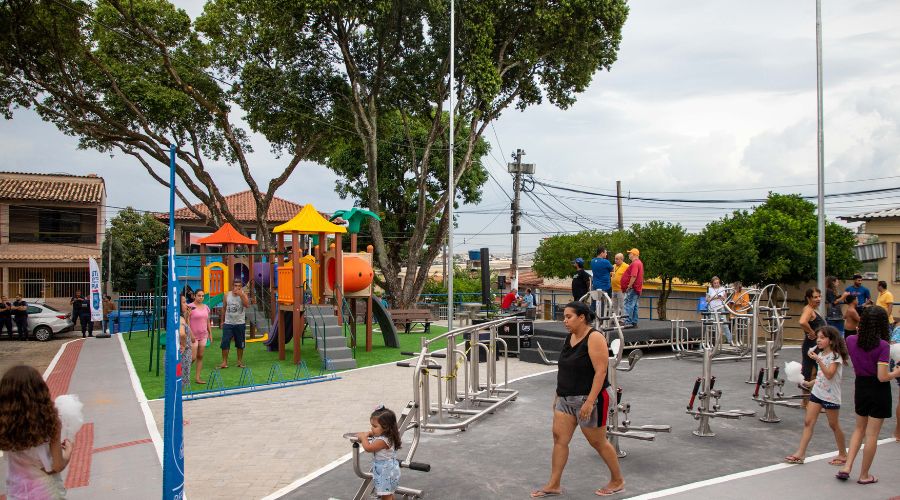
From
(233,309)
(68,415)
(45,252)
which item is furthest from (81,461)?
(45,252)

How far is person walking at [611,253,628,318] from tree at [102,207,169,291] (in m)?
39.7

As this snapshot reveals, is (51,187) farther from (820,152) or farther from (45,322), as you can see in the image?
(820,152)

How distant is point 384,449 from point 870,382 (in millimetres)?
4375

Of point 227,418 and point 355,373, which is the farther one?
point 355,373

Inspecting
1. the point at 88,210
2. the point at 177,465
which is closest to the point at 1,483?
the point at 177,465

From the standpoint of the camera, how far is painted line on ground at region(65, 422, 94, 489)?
681cm

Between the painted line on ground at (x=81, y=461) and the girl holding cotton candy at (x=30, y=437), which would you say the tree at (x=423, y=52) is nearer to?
the painted line on ground at (x=81, y=461)

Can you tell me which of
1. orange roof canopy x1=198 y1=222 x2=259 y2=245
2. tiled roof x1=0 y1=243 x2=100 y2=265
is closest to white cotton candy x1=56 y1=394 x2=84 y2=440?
orange roof canopy x1=198 y1=222 x2=259 y2=245

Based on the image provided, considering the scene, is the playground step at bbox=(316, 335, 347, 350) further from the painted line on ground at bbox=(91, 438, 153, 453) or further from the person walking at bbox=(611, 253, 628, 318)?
the painted line on ground at bbox=(91, 438, 153, 453)

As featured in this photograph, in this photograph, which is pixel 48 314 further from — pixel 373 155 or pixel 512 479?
pixel 512 479

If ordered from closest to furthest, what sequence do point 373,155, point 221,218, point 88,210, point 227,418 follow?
point 227,418, point 373,155, point 221,218, point 88,210

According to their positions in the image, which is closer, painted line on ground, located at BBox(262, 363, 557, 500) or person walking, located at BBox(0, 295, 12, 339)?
painted line on ground, located at BBox(262, 363, 557, 500)

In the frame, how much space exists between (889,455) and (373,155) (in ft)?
60.8

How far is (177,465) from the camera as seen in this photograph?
5.60 m
